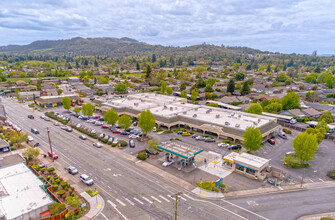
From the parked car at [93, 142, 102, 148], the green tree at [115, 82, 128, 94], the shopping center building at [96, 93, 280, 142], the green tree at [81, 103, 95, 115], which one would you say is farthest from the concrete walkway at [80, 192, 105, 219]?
the green tree at [115, 82, 128, 94]

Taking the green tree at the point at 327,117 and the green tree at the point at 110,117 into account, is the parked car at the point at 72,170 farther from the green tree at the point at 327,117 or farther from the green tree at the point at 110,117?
the green tree at the point at 327,117

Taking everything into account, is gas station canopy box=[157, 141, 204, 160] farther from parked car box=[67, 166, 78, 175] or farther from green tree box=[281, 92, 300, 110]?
green tree box=[281, 92, 300, 110]

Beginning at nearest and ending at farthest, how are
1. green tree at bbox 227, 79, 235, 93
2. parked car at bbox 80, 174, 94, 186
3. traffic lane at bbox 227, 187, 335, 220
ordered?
1. traffic lane at bbox 227, 187, 335, 220
2. parked car at bbox 80, 174, 94, 186
3. green tree at bbox 227, 79, 235, 93

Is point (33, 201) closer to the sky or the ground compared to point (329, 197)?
closer to the sky

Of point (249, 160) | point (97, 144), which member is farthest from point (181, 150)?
point (97, 144)

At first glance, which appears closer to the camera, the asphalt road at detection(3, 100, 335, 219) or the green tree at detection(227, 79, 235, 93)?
the asphalt road at detection(3, 100, 335, 219)

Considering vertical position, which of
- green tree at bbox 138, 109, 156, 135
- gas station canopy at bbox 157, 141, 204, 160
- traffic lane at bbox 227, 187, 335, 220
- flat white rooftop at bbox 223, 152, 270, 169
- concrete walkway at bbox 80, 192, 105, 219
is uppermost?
green tree at bbox 138, 109, 156, 135

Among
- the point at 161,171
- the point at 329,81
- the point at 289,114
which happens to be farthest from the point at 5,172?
the point at 329,81

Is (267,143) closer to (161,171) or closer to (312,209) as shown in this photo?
(312,209)

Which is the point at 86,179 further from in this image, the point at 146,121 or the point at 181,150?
the point at 146,121
